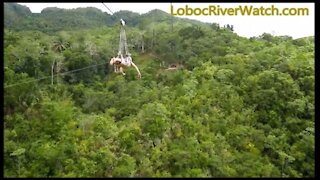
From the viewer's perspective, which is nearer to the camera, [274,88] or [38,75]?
[274,88]

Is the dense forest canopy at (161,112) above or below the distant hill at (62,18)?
A: below

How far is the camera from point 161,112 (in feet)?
40.3

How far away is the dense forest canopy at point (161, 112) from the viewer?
36.9 ft

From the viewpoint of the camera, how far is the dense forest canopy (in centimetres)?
1125

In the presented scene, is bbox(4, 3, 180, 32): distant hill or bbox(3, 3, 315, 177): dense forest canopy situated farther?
bbox(4, 3, 180, 32): distant hill

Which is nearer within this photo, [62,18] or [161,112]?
[161,112]

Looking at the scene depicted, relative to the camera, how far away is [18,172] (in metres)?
11.0

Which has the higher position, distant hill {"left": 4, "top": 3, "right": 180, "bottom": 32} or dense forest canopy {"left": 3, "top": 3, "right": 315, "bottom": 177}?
distant hill {"left": 4, "top": 3, "right": 180, "bottom": 32}

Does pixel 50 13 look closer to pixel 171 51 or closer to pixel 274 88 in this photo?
pixel 171 51

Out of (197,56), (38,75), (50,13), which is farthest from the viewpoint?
(50,13)

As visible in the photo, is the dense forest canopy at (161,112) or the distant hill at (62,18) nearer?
the dense forest canopy at (161,112)

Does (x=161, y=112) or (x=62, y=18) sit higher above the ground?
(x=62, y=18)

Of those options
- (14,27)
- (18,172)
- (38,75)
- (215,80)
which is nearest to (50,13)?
(14,27)

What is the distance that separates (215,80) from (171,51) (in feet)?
18.3
